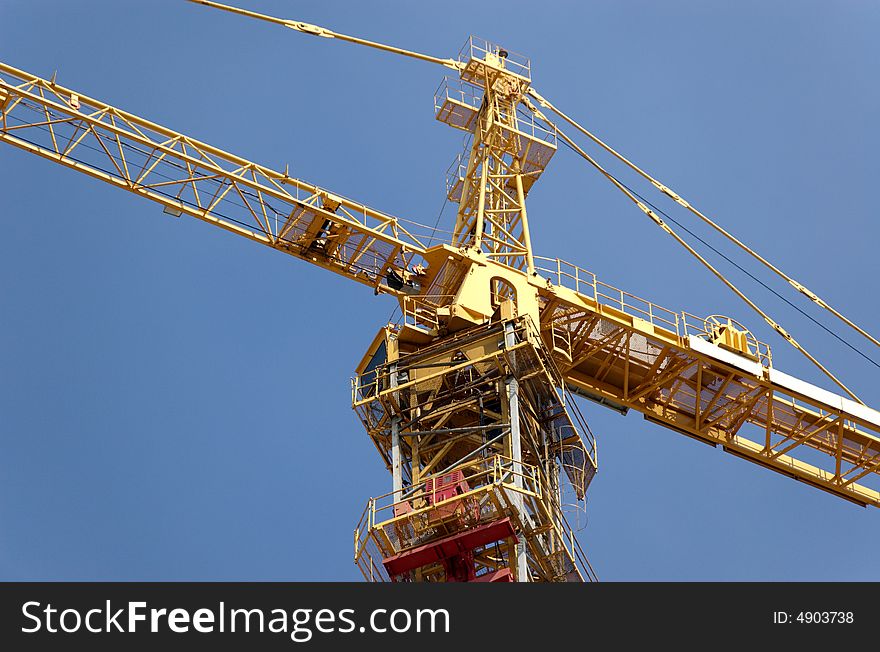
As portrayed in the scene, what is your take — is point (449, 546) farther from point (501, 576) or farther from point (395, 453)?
point (395, 453)

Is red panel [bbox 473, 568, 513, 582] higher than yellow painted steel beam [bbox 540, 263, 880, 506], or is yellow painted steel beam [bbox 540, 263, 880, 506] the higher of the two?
yellow painted steel beam [bbox 540, 263, 880, 506]

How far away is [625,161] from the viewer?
66562mm

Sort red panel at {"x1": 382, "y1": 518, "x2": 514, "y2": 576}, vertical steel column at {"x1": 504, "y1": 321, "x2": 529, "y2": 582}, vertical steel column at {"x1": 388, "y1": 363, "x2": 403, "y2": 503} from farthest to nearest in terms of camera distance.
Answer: vertical steel column at {"x1": 388, "y1": 363, "x2": 403, "y2": 503}
red panel at {"x1": 382, "y1": 518, "x2": 514, "y2": 576}
vertical steel column at {"x1": 504, "y1": 321, "x2": 529, "y2": 582}

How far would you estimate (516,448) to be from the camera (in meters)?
54.2

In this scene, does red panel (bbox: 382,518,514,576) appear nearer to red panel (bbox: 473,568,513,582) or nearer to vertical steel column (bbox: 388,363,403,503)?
red panel (bbox: 473,568,513,582)

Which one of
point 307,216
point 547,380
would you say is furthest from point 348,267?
point 547,380

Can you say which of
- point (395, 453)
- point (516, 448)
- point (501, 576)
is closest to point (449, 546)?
Answer: point (501, 576)

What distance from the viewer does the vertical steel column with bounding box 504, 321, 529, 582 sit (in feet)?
171

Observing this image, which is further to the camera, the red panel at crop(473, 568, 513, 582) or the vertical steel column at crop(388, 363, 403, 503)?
the vertical steel column at crop(388, 363, 403, 503)

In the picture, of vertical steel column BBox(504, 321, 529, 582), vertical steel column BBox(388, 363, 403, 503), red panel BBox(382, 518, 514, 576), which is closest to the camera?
vertical steel column BBox(504, 321, 529, 582)

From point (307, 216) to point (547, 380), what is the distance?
7.85 metres

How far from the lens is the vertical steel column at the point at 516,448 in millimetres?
52219

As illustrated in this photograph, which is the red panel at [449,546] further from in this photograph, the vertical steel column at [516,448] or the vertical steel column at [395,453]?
the vertical steel column at [395,453]
